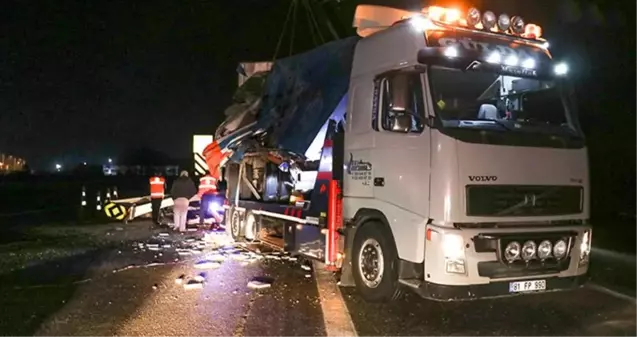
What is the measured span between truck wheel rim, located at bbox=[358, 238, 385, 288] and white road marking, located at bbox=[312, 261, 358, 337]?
0.46 metres

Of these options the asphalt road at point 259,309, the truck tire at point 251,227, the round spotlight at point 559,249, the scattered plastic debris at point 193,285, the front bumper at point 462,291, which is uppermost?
the round spotlight at point 559,249

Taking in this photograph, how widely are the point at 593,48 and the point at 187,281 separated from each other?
11245mm

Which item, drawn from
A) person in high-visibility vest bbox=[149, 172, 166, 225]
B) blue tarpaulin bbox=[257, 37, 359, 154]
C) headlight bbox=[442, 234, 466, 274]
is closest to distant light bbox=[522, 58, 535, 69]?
headlight bbox=[442, 234, 466, 274]

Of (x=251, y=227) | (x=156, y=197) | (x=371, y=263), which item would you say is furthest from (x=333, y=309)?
(x=156, y=197)

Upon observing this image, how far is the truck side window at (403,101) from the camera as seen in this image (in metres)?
7.09

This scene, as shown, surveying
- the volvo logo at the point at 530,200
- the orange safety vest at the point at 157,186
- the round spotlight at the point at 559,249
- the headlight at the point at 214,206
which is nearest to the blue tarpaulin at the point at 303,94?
the volvo logo at the point at 530,200

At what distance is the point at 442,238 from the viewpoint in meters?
6.68

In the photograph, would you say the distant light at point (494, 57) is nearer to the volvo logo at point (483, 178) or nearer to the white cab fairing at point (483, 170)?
the white cab fairing at point (483, 170)

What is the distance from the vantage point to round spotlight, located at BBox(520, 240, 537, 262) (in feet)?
22.9

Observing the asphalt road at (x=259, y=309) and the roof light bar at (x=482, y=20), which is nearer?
the asphalt road at (x=259, y=309)

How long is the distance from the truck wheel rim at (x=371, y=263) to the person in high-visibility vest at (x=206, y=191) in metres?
8.51

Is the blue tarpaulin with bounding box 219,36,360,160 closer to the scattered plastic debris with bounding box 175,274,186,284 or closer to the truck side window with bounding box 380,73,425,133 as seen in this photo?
the truck side window with bounding box 380,73,425,133

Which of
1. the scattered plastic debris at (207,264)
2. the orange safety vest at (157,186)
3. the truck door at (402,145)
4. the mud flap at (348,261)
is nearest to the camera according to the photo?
the truck door at (402,145)

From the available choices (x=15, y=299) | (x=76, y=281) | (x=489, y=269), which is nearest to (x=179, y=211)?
(x=76, y=281)
